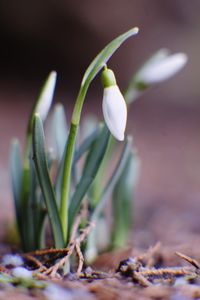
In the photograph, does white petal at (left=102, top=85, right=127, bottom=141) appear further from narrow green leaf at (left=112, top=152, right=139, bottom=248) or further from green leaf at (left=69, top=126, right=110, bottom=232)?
narrow green leaf at (left=112, top=152, right=139, bottom=248)

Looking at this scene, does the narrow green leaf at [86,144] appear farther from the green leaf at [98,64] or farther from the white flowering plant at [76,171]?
the green leaf at [98,64]

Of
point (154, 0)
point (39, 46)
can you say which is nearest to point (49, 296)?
point (154, 0)

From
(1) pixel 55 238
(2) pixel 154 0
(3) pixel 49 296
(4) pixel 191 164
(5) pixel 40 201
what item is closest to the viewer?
(3) pixel 49 296

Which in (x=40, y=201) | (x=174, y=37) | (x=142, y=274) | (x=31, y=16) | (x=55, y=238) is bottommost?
(x=142, y=274)

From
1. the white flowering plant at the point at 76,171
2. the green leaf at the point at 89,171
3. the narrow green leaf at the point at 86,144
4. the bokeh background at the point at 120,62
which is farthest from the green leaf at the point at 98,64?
the bokeh background at the point at 120,62

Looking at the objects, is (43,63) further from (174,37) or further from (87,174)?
(87,174)

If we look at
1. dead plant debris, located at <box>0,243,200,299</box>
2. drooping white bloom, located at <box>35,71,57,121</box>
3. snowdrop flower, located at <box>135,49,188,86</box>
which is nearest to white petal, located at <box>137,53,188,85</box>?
snowdrop flower, located at <box>135,49,188,86</box>
